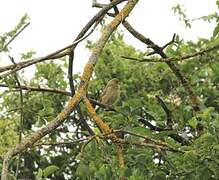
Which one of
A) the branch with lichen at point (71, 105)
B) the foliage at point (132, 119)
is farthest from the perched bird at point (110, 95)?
the branch with lichen at point (71, 105)

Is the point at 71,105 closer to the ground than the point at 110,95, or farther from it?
closer to the ground

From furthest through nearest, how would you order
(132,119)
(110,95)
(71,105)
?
(110,95) → (132,119) → (71,105)

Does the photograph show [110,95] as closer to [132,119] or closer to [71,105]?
[132,119]

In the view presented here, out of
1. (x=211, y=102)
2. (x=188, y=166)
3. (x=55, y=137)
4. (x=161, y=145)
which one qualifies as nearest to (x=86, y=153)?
(x=188, y=166)

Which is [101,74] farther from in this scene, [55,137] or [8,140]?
[8,140]

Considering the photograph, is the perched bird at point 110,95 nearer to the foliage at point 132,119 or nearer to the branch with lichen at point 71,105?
the foliage at point 132,119

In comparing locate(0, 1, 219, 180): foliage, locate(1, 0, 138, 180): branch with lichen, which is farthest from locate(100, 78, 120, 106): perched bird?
locate(1, 0, 138, 180): branch with lichen

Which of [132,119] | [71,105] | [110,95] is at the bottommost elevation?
[71,105]

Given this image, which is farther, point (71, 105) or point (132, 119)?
point (132, 119)

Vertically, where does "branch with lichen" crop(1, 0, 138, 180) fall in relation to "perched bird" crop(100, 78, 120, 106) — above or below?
below

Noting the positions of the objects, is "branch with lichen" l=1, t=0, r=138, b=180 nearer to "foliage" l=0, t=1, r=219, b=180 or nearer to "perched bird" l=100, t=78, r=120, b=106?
"foliage" l=0, t=1, r=219, b=180

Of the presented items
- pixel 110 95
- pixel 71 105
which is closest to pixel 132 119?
pixel 71 105

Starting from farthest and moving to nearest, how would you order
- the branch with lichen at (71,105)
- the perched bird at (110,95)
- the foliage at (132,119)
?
the perched bird at (110,95)
the foliage at (132,119)
the branch with lichen at (71,105)

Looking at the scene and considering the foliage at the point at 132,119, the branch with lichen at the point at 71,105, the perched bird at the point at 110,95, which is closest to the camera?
the branch with lichen at the point at 71,105
